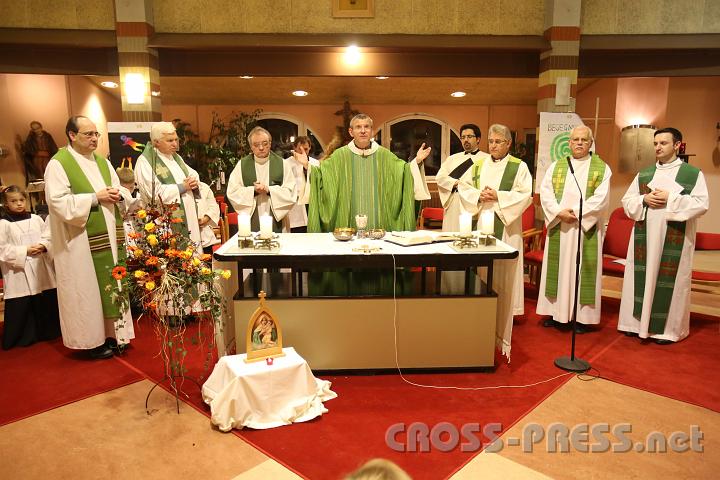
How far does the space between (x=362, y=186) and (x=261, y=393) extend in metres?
1.88

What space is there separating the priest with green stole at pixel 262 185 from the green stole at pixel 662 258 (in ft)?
10.2

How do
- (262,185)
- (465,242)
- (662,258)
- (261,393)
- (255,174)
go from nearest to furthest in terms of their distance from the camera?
(261,393) → (465,242) → (662,258) → (262,185) → (255,174)

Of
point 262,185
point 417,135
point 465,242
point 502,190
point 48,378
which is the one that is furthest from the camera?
point 417,135

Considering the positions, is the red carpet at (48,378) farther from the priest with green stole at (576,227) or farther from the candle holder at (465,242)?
the priest with green stole at (576,227)

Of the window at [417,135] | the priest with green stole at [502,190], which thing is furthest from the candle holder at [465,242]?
the window at [417,135]

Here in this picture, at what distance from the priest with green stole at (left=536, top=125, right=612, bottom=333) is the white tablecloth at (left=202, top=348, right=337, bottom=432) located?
252cm

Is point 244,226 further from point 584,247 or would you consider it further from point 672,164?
point 672,164

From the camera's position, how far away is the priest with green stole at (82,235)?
3638mm

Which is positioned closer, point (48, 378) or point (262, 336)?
point (262, 336)

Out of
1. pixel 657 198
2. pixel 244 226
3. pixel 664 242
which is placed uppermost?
pixel 657 198

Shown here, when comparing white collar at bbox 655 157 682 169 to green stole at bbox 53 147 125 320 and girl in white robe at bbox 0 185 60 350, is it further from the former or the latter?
girl in white robe at bbox 0 185 60 350

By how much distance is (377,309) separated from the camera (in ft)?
11.3

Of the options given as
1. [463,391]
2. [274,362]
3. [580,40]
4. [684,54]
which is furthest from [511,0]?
[274,362]

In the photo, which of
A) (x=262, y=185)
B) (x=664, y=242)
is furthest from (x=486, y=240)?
(x=262, y=185)
